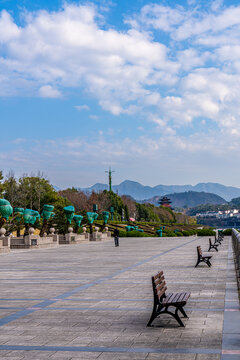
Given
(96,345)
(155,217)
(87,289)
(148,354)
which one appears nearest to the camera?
(148,354)

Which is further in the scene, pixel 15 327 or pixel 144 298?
pixel 144 298

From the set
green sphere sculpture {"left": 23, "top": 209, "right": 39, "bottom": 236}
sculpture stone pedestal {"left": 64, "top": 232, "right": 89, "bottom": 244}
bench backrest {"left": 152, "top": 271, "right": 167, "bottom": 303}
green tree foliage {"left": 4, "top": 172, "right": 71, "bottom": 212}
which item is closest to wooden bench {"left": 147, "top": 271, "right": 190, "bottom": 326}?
bench backrest {"left": 152, "top": 271, "right": 167, "bottom": 303}

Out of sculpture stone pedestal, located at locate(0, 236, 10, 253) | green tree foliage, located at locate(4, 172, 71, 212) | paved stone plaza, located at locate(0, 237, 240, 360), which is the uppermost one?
green tree foliage, located at locate(4, 172, 71, 212)

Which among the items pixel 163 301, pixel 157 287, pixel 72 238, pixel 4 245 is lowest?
pixel 163 301

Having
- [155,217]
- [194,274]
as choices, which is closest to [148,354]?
[194,274]

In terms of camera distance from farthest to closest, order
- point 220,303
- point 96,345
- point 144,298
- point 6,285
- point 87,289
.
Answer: point 6,285, point 87,289, point 144,298, point 220,303, point 96,345

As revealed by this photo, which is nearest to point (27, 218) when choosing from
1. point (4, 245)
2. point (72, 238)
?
point (4, 245)

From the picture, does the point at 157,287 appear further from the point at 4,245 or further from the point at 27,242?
the point at 27,242

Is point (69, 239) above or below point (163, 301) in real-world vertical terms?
above

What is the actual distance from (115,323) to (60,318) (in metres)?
1.20

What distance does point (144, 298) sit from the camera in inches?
405

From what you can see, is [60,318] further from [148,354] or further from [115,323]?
[148,354]

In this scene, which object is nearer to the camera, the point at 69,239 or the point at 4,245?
the point at 4,245

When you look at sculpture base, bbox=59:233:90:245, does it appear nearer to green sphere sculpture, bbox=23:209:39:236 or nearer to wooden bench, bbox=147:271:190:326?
green sphere sculpture, bbox=23:209:39:236
